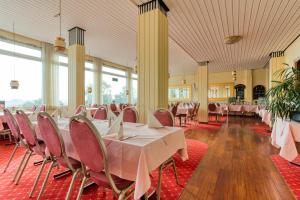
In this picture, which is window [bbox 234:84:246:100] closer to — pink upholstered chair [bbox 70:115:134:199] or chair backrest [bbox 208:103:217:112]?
chair backrest [bbox 208:103:217:112]

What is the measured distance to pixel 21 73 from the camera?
6.20 m

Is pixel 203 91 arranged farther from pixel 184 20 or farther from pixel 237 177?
pixel 237 177

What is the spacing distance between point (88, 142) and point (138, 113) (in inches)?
84.4

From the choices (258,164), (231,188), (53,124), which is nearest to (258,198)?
(231,188)

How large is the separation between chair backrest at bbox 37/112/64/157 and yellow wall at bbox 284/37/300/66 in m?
6.89

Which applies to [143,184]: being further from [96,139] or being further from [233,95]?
[233,95]

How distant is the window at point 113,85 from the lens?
10038mm

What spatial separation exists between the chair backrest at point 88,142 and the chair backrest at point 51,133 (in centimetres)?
38

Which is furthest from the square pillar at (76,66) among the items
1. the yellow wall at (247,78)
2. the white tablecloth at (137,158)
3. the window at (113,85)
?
the yellow wall at (247,78)

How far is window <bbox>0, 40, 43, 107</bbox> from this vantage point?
5.76m

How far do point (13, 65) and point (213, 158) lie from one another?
751 centimetres

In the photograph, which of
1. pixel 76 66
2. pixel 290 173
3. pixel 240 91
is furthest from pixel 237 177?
pixel 240 91

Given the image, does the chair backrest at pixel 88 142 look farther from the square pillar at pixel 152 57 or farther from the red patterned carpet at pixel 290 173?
the red patterned carpet at pixel 290 173

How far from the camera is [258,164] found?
10.2ft
